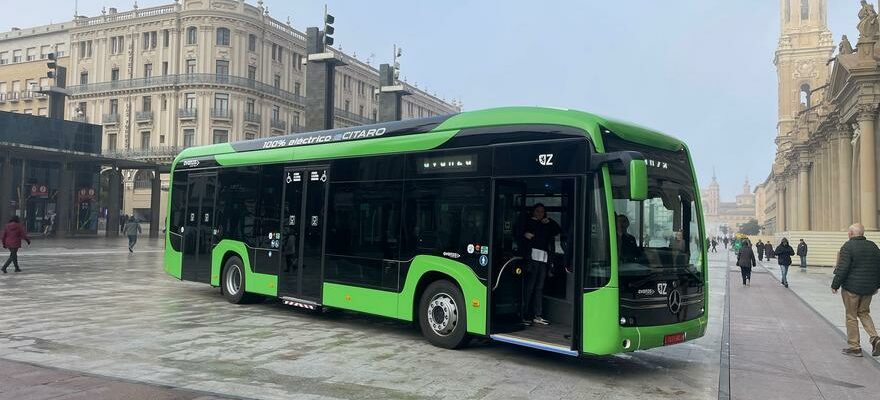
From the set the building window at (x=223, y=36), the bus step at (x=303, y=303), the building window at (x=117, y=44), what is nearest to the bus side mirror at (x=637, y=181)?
the bus step at (x=303, y=303)

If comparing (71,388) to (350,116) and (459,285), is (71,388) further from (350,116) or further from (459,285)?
(350,116)

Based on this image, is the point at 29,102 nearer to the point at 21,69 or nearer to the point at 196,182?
the point at 21,69

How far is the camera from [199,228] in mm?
13219

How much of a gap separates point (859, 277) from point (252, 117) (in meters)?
56.6

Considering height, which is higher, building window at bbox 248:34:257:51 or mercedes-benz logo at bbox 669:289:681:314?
building window at bbox 248:34:257:51

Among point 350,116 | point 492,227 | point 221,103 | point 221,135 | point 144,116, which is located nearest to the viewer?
point 492,227

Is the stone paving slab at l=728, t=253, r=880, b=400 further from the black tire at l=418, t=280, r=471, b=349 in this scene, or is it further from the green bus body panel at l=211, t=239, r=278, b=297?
the green bus body panel at l=211, t=239, r=278, b=297

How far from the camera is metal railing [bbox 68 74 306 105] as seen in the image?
56.5 m

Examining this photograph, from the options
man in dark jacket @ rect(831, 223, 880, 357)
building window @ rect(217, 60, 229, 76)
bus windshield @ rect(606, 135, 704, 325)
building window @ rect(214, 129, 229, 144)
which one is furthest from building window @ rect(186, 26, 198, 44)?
man in dark jacket @ rect(831, 223, 880, 357)

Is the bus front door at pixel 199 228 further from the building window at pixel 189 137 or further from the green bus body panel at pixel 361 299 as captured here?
the building window at pixel 189 137

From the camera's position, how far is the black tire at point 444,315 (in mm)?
8195

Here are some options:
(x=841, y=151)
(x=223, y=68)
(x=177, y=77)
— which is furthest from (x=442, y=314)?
(x=177, y=77)

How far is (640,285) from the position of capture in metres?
6.91

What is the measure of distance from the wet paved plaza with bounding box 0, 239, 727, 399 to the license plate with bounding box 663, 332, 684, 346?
1.56ft
